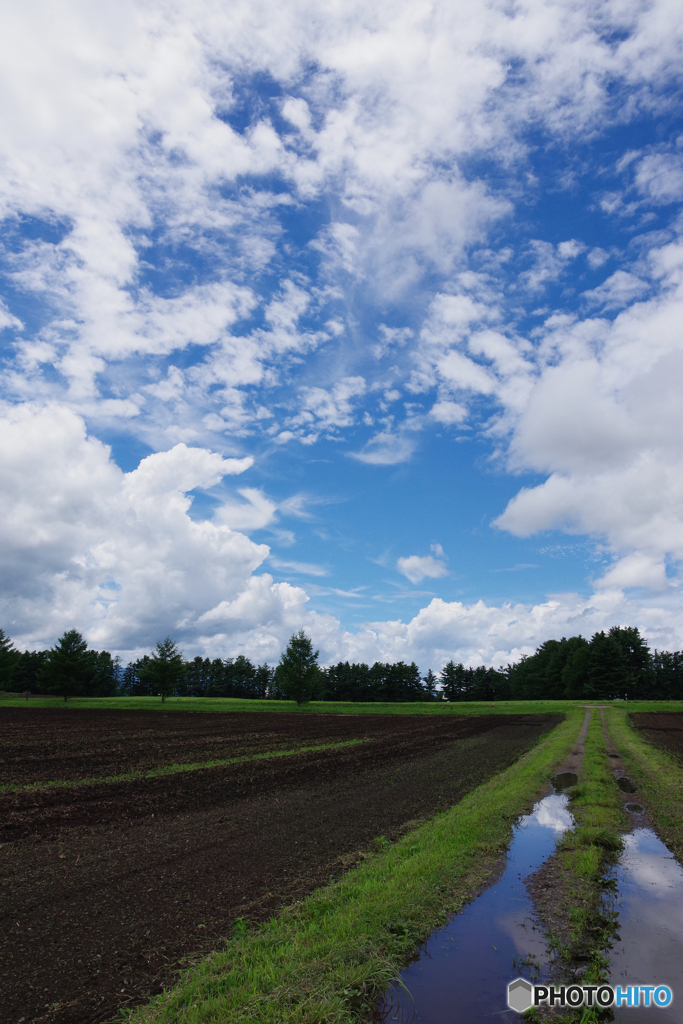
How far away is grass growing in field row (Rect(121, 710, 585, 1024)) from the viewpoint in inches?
204

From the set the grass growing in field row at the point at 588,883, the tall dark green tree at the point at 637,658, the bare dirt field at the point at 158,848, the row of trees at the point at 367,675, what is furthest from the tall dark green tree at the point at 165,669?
the tall dark green tree at the point at 637,658

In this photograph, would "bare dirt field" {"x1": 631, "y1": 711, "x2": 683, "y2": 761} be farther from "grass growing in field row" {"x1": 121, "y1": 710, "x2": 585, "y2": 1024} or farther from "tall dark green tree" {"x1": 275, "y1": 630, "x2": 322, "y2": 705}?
"tall dark green tree" {"x1": 275, "y1": 630, "x2": 322, "y2": 705}

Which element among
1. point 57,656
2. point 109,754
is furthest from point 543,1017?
point 57,656

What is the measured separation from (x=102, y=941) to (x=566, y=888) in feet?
24.5

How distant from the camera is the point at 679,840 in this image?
1112 centimetres

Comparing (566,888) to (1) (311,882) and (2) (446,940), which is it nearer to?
(2) (446,940)

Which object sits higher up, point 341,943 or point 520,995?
point 341,943

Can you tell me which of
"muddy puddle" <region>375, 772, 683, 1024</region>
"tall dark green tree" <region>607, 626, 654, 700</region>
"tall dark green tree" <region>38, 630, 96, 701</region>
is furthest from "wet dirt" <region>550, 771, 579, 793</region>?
"tall dark green tree" <region>607, 626, 654, 700</region>

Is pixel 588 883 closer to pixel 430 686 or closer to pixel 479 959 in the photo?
pixel 479 959

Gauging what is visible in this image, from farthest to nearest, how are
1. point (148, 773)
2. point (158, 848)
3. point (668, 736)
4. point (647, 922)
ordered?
point (668, 736), point (148, 773), point (158, 848), point (647, 922)

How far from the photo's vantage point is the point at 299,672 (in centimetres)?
7581

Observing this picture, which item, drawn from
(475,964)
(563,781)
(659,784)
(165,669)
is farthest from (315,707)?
(475,964)

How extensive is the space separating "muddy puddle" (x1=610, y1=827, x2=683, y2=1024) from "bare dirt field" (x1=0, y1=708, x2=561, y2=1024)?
187 inches

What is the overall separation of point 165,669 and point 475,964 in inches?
2914
